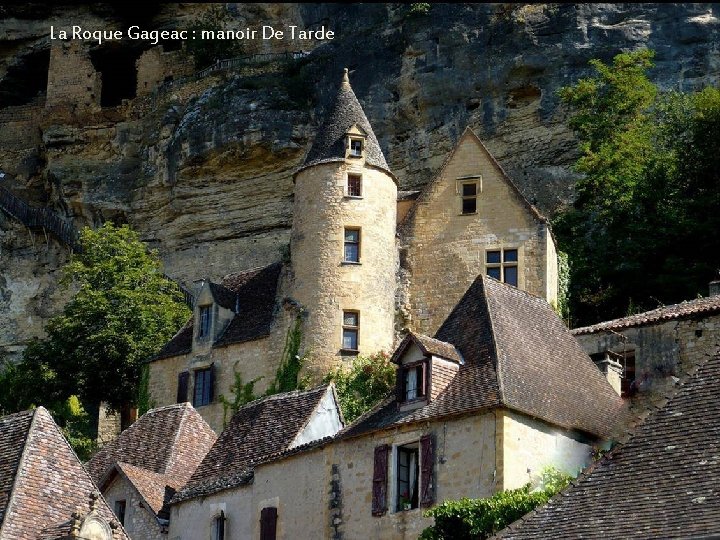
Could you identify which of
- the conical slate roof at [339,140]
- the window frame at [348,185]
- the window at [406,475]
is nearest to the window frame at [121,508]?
the window at [406,475]

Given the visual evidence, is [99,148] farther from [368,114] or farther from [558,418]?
[558,418]

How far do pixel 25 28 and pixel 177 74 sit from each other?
339 inches

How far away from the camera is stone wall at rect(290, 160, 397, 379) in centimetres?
4062

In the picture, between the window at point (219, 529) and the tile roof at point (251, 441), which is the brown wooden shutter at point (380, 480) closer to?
the tile roof at point (251, 441)

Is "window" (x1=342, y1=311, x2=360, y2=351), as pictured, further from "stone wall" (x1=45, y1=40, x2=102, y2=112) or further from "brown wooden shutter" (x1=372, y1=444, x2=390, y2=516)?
"stone wall" (x1=45, y1=40, x2=102, y2=112)

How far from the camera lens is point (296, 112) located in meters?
59.4

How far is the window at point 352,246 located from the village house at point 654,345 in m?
7.51

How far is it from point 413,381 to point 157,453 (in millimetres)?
6556

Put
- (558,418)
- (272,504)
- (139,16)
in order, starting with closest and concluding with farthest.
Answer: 1. (558,418)
2. (272,504)
3. (139,16)

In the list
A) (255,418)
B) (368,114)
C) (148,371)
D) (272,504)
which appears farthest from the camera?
(368,114)

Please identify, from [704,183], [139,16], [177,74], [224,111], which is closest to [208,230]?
[224,111]

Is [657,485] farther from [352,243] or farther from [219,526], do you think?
[352,243]

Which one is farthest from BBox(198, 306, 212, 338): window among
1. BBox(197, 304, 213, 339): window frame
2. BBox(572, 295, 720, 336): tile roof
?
BBox(572, 295, 720, 336): tile roof

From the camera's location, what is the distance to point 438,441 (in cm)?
2783
